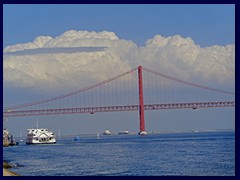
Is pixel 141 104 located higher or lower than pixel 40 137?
higher

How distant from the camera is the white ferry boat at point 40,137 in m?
42.0

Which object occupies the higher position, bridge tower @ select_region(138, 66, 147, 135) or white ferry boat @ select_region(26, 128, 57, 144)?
bridge tower @ select_region(138, 66, 147, 135)

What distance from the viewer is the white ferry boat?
42034 millimetres

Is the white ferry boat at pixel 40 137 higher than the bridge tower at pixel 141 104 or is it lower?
lower

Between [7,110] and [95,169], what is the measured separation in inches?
661

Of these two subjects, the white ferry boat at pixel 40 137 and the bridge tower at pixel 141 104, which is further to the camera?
the white ferry boat at pixel 40 137

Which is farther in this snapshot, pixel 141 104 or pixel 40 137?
pixel 40 137

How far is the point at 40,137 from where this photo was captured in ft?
138

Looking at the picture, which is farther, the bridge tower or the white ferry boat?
the white ferry boat
